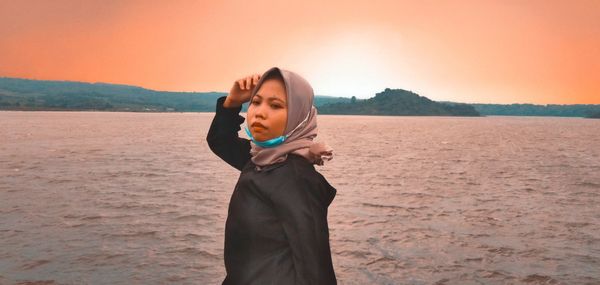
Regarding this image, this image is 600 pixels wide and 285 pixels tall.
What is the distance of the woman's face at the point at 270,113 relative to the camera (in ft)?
7.77

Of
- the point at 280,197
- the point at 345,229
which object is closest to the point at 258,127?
the point at 280,197

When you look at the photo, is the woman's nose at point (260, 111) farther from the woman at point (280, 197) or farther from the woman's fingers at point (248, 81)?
the woman's fingers at point (248, 81)

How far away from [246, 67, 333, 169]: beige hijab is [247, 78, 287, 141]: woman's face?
1.6 inches

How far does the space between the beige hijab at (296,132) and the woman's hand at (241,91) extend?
0.32ft

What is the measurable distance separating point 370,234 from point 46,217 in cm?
1015

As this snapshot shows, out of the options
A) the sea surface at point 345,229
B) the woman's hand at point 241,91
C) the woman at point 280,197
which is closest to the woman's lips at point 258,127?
the woman at point 280,197

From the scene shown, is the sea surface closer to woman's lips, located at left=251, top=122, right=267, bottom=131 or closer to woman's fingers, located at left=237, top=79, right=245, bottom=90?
woman's fingers, located at left=237, top=79, right=245, bottom=90

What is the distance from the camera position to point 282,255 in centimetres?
221

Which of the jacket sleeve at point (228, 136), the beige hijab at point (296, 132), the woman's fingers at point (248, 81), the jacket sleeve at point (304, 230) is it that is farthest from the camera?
the jacket sleeve at point (228, 136)

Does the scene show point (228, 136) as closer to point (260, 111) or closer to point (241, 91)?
point (241, 91)

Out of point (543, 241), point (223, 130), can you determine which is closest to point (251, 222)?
point (223, 130)

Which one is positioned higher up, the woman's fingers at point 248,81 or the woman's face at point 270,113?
the woman's fingers at point 248,81

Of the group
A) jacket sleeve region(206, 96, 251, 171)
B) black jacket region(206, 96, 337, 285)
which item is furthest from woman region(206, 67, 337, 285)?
jacket sleeve region(206, 96, 251, 171)

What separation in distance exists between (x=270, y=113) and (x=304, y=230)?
618mm
